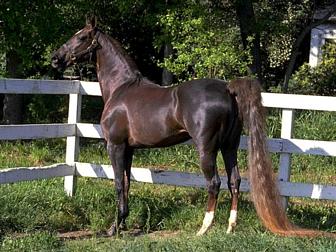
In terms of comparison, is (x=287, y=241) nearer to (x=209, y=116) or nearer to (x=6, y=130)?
(x=209, y=116)

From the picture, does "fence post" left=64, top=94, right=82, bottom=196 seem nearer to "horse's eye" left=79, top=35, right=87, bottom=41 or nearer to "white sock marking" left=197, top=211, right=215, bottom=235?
"horse's eye" left=79, top=35, right=87, bottom=41

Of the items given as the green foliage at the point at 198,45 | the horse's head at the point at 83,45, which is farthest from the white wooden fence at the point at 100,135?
the green foliage at the point at 198,45

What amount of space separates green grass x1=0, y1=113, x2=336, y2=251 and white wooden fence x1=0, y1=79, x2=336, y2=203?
0.28m

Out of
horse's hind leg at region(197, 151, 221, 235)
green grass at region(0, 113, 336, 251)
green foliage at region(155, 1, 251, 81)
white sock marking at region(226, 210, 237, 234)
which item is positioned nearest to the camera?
green grass at region(0, 113, 336, 251)

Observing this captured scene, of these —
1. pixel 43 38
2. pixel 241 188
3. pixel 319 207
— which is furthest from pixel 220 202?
pixel 43 38

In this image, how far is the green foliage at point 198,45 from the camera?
14.2m

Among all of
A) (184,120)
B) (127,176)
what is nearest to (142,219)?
(127,176)

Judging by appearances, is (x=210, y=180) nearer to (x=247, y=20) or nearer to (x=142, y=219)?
(x=142, y=219)

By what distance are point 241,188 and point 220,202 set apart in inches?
19.7

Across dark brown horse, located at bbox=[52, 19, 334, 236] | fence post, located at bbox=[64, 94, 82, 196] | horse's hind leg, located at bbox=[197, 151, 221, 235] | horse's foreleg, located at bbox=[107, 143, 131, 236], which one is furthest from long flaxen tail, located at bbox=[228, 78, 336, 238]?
fence post, located at bbox=[64, 94, 82, 196]

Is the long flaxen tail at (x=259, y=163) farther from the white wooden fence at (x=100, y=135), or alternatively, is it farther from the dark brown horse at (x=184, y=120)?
the white wooden fence at (x=100, y=135)

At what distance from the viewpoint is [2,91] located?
7.48 meters

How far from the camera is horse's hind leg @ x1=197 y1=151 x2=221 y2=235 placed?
6754 mm

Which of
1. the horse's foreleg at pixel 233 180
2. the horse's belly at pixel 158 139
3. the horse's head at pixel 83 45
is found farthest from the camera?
the horse's head at pixel 83 45
